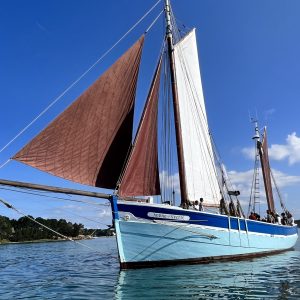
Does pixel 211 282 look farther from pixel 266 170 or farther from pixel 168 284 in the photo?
pixel 266 170

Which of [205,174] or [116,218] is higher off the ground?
[205,174]

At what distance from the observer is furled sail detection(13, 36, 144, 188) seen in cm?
1878

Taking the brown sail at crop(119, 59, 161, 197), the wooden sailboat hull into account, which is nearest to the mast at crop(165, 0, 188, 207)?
the brown sail at crop(119, 59, 161, 197)

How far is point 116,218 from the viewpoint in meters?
20.6

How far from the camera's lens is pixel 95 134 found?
21062 millimetres

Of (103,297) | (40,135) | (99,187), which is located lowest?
(103,297)

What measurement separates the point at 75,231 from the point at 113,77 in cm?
11958

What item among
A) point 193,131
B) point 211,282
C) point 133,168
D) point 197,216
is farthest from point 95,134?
point 193,131

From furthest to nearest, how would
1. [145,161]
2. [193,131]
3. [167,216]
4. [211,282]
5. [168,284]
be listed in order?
1. [193,131]
2. [145,161]
3. [167,216]
4. [211,282]
5. [168,284]

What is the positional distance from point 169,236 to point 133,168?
4.10 meters

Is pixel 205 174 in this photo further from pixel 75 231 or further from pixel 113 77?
pixel 75 231

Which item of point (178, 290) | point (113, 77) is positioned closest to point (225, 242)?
point (178, 290)

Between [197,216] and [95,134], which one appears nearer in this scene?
[95,134]

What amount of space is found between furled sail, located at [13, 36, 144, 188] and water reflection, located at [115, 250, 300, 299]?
17.9ft
